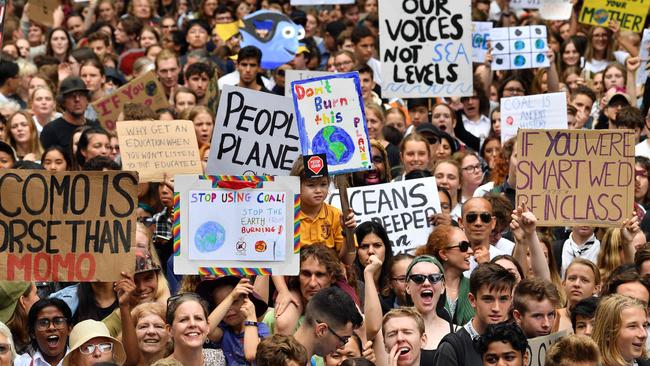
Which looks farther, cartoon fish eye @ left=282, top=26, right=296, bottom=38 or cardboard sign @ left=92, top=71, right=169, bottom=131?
cartoon fish eye @ left=282, top=26, right=296, bottom=38

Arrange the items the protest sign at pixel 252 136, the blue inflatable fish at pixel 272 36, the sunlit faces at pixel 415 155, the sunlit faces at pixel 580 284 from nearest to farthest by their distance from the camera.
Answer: the sunlit faces at pixel 580 284 → the protest sign at pixel 252 136 → the sunlit faces at pixel 415 155 → the blue inflatable fish at pixel 272 36

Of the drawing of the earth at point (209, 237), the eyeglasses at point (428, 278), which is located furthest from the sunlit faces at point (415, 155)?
the drawing of the earth at point (209, 237)

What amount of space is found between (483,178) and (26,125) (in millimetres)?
4060

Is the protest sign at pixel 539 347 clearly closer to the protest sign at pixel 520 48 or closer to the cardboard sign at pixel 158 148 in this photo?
the cardboard sign at pixel 158 148

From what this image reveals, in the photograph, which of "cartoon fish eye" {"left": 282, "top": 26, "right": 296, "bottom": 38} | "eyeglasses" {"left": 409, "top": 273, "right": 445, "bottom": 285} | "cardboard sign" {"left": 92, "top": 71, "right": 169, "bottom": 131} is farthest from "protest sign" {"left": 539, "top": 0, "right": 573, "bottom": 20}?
"eyeglasses" {"left": 409, "top": 273, "right": 445, "bottom": 285}

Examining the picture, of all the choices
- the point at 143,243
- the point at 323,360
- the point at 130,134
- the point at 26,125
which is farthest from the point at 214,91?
the point at 323,360

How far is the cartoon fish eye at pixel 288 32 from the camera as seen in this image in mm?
18281

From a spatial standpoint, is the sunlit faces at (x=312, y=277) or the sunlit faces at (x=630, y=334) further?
the sunlit faces at (x=312, y=277)

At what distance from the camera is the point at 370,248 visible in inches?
458

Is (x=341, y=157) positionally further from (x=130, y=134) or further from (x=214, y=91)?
(x=214, y=91)

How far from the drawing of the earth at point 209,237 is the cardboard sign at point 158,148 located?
2604mm

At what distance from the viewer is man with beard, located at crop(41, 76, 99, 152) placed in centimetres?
1557

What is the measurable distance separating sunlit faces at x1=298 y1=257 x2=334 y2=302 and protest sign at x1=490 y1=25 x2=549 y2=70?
7785mm

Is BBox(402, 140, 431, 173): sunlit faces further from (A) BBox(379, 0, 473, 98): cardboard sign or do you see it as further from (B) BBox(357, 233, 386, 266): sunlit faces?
(B) BBox(357, 233, 386, 266): sunlit faces
